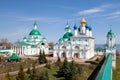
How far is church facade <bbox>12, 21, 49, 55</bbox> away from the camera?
53.9 meters

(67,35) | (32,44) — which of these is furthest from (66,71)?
(32,44)

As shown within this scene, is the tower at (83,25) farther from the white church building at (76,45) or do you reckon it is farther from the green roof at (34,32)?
the green roof at (34,32)

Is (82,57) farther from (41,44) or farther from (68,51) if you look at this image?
(41,44)

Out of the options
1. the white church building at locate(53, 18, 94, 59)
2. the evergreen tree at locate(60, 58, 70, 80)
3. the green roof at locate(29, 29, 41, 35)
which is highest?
the green roof at locate(29, 29, 41, 35)

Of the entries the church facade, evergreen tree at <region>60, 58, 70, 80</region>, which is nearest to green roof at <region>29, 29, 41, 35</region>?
the church facade

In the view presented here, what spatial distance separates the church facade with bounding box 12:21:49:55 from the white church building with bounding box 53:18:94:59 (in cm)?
700

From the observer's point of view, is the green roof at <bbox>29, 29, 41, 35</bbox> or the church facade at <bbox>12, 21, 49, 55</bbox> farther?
the green roof at <bbox>29, 29, 41, 35</bbox>

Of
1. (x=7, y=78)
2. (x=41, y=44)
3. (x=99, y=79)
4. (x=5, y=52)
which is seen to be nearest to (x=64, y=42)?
(x=41, y=44)

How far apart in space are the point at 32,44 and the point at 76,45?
12.7m

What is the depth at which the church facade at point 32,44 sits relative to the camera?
53938 millimetres

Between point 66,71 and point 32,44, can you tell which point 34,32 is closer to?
point 32,44

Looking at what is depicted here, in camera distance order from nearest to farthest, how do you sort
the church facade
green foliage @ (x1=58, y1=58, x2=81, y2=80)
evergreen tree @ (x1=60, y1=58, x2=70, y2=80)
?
green foliage @ (x1=58, y1=58, x2=81, y2=80), evergreen tree @ (x1=60, y1=58, x2=70, y2=80), the church facade

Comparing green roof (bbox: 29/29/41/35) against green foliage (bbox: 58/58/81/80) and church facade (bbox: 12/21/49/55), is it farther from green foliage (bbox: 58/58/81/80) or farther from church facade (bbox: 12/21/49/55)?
green foliage (bbox: 58/58/81/80)

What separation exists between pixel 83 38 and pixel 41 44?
10.9m
